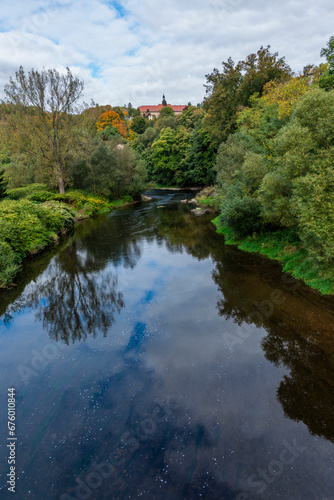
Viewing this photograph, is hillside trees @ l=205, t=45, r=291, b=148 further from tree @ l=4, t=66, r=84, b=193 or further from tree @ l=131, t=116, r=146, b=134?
tree @ l=131, t=116, r=146, b=134

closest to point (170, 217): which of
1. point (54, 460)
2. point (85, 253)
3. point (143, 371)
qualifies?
point (85, 253)

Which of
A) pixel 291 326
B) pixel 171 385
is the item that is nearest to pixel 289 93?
pixel 291 326

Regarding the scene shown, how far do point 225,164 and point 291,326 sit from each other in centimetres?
2171

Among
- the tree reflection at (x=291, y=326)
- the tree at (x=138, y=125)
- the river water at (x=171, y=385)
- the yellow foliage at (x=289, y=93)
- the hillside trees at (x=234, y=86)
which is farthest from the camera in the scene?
the tree at (x=138, y=125)

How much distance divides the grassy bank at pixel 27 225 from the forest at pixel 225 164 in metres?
0.11

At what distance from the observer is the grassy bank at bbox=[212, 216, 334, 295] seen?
13.6m

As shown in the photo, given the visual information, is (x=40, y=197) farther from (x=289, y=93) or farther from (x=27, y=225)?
(x=289, y=93)

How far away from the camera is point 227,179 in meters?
26.8

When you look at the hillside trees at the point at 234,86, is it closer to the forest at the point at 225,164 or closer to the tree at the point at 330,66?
the forest at the point at 225,164

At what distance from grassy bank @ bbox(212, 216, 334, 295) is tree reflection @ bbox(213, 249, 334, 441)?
2.05 feet

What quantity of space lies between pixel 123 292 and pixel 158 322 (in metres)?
3.99

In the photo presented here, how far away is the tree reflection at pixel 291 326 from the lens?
7986 mm

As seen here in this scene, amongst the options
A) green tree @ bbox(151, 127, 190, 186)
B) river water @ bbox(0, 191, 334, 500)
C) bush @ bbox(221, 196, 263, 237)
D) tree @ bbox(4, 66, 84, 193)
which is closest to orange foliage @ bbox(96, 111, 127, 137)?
green tree @ bbox(151, 127, 190, 186)

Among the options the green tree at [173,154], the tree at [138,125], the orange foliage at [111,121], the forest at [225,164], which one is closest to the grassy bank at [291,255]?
the forest at [225,164]
